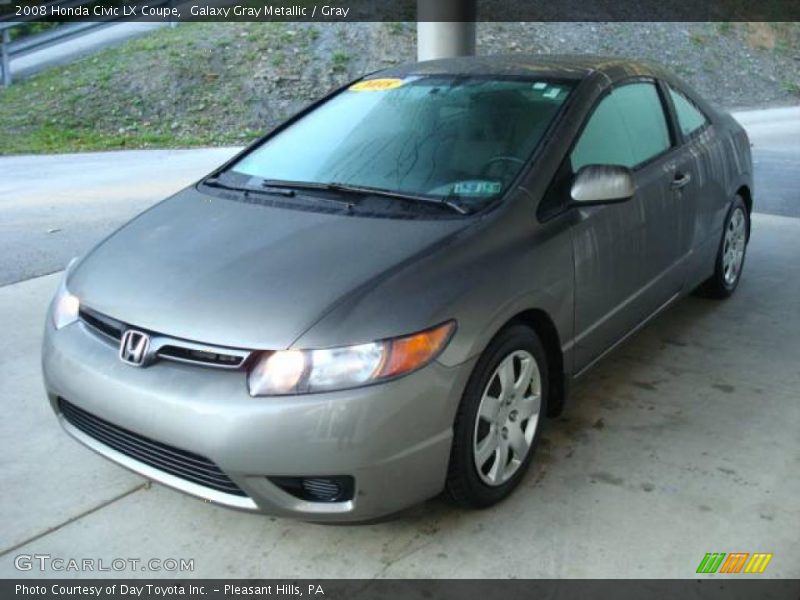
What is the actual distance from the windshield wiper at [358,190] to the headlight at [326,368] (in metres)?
0.81

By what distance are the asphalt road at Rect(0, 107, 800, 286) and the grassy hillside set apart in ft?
5.16

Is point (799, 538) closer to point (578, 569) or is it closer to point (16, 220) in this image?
point (578, 569)

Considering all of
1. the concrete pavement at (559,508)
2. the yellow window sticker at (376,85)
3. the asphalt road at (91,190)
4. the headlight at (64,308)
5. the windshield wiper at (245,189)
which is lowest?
the asphalt road at (91,190)

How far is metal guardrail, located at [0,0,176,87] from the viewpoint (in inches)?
579

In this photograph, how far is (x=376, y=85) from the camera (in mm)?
4047

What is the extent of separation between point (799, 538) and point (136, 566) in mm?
2212

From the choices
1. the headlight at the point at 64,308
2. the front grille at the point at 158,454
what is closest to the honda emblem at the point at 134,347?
the front grille at the point at 158,454

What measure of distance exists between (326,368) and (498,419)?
2.45 ft

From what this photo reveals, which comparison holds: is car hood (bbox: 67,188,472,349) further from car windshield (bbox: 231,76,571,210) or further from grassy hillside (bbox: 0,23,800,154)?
grassy hillside (bbox: 0,23,800,154)

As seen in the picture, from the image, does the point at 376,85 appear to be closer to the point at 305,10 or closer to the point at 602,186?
the point at 602,186

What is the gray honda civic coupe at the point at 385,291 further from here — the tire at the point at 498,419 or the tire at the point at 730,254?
the tire at the point at 730,254

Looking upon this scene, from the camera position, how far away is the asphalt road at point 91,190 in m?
6.31

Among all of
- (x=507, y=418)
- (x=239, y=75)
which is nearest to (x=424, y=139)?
(x=507, y=418)

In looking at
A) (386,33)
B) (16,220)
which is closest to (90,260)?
(16,220)
